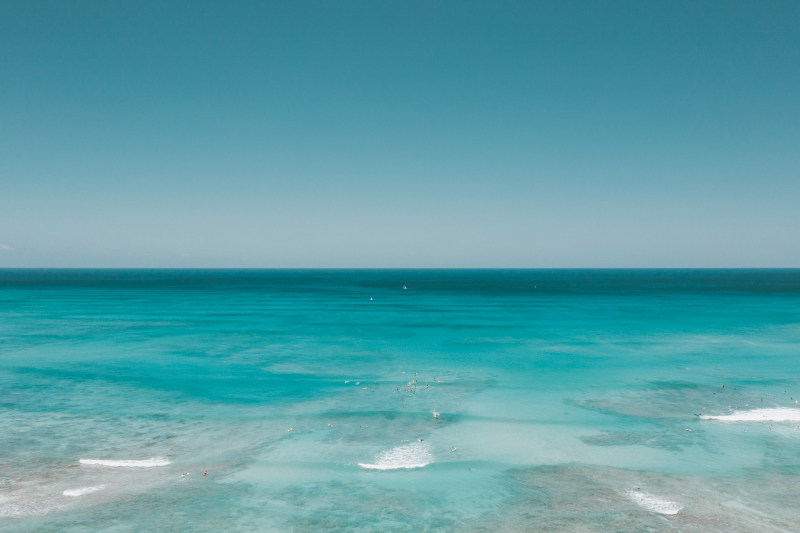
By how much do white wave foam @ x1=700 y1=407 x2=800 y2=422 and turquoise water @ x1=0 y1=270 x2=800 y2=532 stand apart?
0.57 feet

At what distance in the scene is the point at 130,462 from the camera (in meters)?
14.9

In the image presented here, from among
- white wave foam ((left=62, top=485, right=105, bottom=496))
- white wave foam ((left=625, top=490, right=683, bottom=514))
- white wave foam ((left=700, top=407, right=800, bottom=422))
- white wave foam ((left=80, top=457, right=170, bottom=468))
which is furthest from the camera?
white wave foam ((left=700, top=407, right=800, bottom=422))

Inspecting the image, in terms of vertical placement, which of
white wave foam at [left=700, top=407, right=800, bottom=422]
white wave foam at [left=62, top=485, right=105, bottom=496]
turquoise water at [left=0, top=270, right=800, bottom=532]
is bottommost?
turquoise water at [left=0, top=270, right=800, bottom=532]

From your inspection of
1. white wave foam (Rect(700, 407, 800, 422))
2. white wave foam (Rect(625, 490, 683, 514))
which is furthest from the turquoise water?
white wave foam (Rect(700, 407, 800, 422))

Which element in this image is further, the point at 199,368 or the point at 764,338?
the point at 764,338

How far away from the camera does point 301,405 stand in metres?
22.1

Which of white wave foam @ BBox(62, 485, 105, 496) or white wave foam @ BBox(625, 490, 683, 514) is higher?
white wave foam @ BBox(62, 485, 105, 496)

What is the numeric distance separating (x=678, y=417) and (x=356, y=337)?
93.1ft

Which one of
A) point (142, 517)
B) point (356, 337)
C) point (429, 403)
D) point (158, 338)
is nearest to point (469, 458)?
point (429, 403)

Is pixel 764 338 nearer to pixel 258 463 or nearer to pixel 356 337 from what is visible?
pixel 356 337

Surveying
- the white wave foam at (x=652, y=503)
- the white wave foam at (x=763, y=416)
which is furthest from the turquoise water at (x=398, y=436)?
the white wave foam at (x=763, y=416)

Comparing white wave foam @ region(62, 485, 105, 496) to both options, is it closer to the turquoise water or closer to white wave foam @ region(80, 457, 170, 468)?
the turquoise water

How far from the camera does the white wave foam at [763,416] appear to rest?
19203 millimetres

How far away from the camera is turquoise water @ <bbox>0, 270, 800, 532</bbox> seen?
39.5 feet
